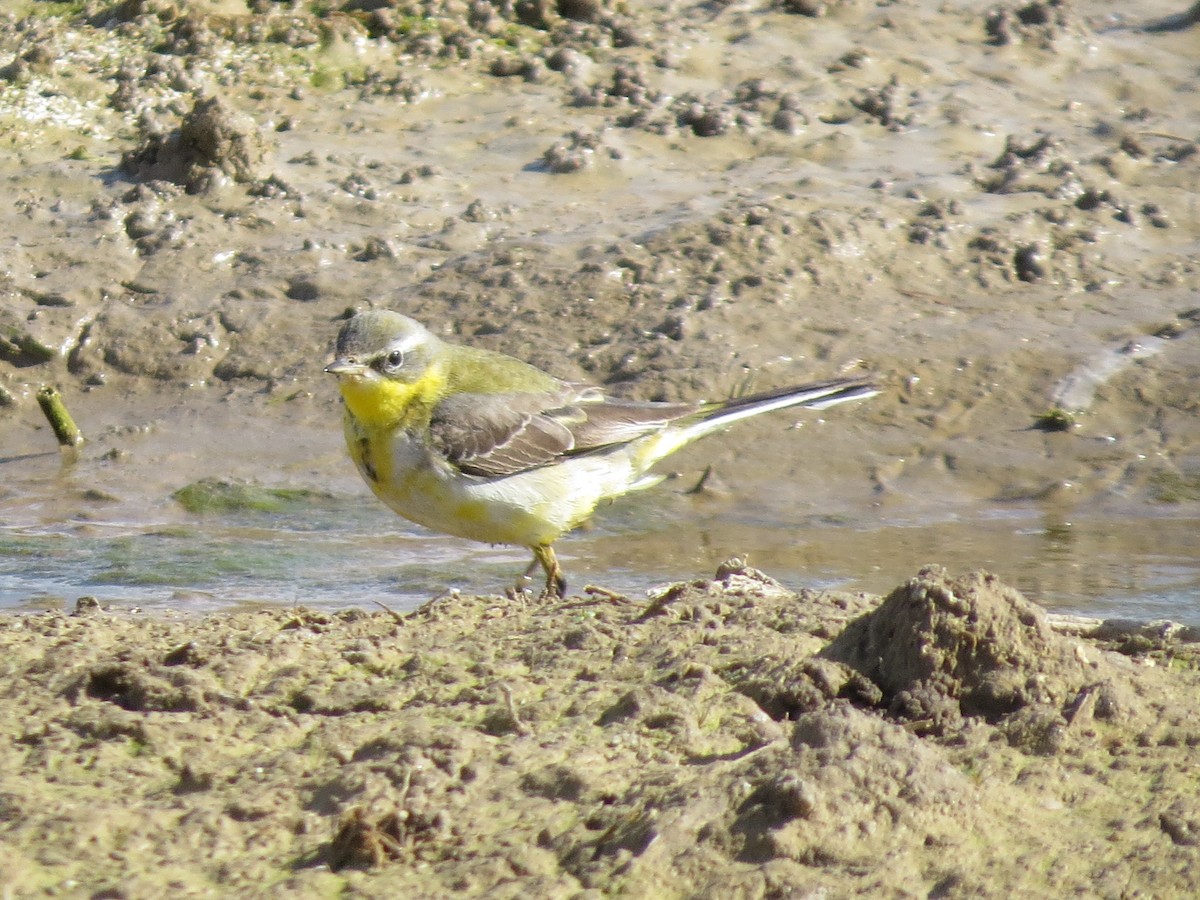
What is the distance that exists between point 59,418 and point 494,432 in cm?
360

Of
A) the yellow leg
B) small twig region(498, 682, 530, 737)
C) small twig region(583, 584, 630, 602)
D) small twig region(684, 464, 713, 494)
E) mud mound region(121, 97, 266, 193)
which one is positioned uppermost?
small twig region(498, 682, 530, 737)

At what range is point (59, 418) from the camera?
1016 centimetres

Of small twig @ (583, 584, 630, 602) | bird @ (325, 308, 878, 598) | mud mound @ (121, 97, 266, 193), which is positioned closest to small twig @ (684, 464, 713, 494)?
bird @ (325, 308, 878, 598)

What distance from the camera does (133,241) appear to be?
11555 millimetres

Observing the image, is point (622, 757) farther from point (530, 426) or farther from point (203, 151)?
point (203, 151)

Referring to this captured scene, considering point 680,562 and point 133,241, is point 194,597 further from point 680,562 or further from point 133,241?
point 133,241

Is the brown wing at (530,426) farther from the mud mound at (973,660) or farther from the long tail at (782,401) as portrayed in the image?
the mud mound at (973,660)

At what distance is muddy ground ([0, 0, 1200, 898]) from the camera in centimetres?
428

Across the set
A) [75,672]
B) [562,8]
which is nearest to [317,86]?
[562,8]

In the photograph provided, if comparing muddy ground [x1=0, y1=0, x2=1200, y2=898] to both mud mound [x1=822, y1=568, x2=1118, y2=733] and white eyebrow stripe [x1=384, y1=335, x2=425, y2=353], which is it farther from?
white eyebrow stripe [x1=384, y1=335, x2=425, y2=353]

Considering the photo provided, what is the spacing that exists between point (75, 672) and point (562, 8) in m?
9.18

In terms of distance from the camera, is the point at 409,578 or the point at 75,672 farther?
the point at 409,578

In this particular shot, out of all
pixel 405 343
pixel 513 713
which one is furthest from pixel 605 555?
pixel 513 713

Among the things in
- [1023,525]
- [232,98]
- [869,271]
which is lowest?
[1023,525]
